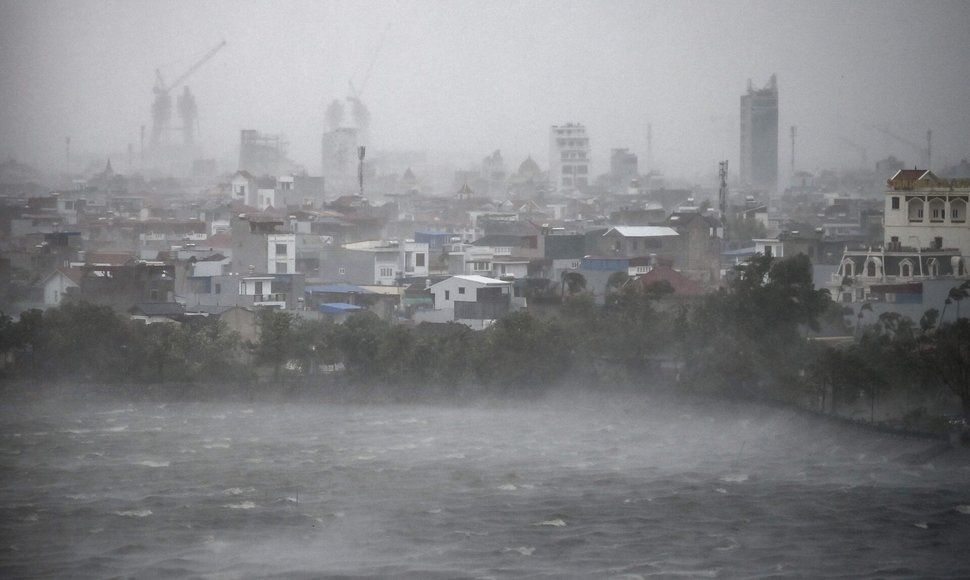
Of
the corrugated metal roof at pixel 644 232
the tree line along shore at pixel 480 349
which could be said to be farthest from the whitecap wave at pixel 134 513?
the corrugated metal roof at pixel 644 232

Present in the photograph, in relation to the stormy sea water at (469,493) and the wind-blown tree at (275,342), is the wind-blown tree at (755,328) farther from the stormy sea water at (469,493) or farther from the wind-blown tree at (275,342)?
the wind-blown tree at (275,342)

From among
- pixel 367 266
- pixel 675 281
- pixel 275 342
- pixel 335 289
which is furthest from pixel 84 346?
pixel 675 281

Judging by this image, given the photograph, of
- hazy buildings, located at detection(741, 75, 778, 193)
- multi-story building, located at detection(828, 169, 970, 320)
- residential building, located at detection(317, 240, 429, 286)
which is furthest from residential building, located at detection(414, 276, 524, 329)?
hazy buildings, located at detection(741, 75, 778, 193)

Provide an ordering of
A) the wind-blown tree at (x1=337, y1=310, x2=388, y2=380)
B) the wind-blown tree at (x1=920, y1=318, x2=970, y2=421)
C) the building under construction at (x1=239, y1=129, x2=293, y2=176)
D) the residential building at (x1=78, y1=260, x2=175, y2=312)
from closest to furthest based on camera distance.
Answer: the wind-blown tree at (x1=920, y1=318, x2=970, y2=421) → the wind-blown tree at (x1=337, y1=310, x2=388, y2=380) → the residential building at (x1=78, y1=260, x2=175, y2=312) → the building under construction at (x1=239, y1=129, x2=293, y2=176)

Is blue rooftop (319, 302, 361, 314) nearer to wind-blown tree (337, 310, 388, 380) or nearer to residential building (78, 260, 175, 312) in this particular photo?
wind-blown tree (337, 310, 388, 380)

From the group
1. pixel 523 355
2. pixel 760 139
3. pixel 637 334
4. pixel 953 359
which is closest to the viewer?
pixel 953 359

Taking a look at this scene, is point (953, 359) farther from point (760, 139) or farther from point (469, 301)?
point (760, 139)
